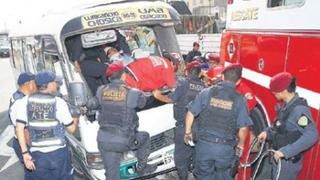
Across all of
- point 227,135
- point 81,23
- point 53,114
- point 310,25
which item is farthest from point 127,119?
point 310,25

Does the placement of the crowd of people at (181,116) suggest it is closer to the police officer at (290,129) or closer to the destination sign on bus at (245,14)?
the police officer at (290,129)

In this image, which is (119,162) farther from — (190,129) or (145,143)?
(190,129)

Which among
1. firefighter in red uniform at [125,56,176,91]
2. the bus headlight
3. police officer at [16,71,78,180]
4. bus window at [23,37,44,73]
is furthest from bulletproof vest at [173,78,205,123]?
bus window at [23,37,44,73]

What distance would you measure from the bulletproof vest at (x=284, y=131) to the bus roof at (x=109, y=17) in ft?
8.37

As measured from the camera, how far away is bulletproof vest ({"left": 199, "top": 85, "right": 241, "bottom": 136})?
4.02m

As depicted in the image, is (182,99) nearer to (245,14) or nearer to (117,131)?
(117,131)

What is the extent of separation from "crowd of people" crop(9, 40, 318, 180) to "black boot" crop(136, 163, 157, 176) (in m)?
0.01

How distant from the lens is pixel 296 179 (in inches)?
157

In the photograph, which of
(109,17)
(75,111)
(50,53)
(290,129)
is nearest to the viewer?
(290,129)

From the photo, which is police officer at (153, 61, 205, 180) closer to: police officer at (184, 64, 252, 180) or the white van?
the white van

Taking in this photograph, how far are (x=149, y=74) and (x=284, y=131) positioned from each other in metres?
2.19

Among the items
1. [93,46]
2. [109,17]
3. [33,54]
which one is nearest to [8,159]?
[33,54]

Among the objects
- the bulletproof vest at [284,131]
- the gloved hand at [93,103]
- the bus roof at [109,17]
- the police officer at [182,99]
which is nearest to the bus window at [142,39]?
the bus roof at [109,17]

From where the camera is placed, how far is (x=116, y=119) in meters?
4.46
